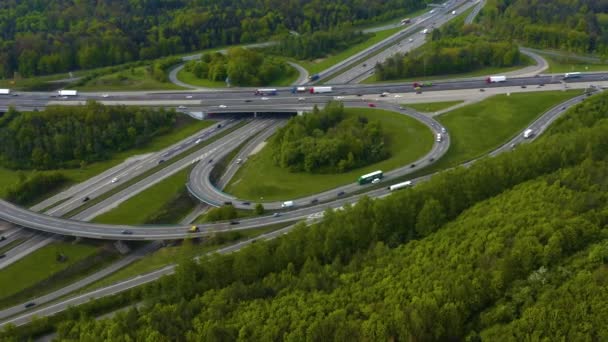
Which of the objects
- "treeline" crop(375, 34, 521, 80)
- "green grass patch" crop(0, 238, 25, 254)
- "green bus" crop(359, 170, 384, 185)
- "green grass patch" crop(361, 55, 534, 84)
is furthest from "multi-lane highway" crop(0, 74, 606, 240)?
"treeline" crop(375, 34, 521, 80)

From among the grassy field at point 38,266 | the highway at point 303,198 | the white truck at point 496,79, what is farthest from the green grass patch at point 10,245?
the white truck at point 496,79

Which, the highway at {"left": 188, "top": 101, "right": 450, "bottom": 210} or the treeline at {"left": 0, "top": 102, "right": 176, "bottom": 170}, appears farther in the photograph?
the treeline at {"left": 0, "top": 102, "right": 176, "bottom": 170}

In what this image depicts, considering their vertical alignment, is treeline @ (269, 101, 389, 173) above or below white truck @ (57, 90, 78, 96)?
below

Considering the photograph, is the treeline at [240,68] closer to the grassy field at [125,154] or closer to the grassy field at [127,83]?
the grassy field at [127,83]

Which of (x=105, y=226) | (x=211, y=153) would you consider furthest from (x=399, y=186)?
(x=105, y=226)

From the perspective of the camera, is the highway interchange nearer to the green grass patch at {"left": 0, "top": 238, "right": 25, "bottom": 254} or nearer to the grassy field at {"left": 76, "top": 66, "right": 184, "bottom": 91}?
the green grass patch at {"left": 0, "top": 238, "right": 25, "bottom": 254}
